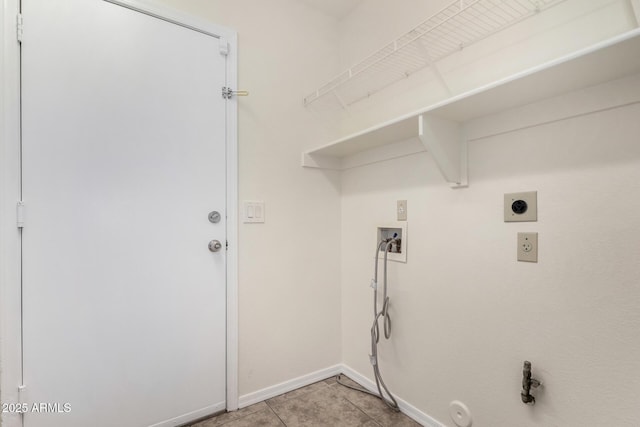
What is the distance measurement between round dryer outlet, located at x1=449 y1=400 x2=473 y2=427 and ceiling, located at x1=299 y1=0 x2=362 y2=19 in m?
2.46

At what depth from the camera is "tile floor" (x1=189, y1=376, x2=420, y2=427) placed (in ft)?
5.21

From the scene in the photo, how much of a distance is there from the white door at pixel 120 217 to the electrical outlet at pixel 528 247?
4.75ft

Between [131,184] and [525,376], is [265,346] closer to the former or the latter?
[131,184]

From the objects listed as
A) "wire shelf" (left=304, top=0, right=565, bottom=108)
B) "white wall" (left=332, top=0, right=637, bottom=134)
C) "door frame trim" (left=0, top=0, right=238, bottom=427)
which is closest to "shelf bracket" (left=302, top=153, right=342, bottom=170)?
"white wall" (left=332, top=0, right=637, bottom=134)

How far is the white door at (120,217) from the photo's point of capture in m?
1.29

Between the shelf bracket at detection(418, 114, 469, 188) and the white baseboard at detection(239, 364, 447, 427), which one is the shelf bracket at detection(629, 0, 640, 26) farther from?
the white baseboard at detection(239, 364, 447, 427)

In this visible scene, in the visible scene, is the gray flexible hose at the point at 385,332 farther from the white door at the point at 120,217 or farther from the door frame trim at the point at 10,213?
the door frame trim at the point at 10,213

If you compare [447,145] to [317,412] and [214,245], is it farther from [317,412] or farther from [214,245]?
[317,412]

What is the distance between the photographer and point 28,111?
49.6 inches

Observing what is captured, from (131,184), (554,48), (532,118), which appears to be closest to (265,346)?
(131,184)

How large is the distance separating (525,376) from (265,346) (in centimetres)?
134

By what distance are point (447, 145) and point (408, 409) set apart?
143 cm

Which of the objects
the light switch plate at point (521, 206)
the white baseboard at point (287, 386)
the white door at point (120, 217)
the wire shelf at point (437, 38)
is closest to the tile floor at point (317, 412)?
the white baseboard at point (287, 386)

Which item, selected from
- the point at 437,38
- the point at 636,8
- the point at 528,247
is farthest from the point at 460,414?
the point at 437,38
